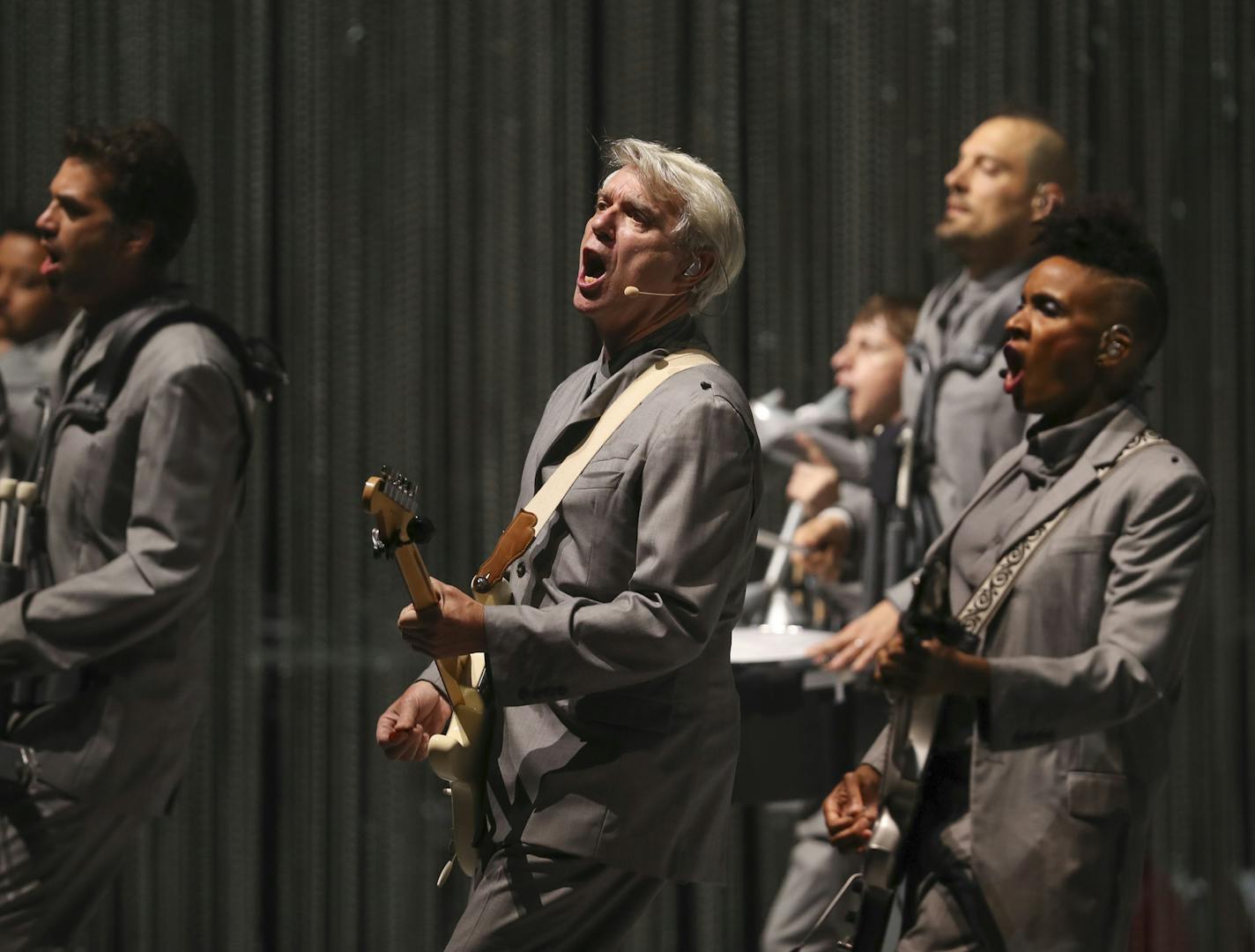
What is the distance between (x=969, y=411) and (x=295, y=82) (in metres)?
2.64

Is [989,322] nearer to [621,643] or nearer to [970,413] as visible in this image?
[970,413]

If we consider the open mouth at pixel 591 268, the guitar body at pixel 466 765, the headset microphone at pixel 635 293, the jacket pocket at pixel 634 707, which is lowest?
the guitar body at pixel 466 765

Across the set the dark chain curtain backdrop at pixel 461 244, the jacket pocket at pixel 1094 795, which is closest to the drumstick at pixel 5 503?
the jacket pocket at pixel 1094 795

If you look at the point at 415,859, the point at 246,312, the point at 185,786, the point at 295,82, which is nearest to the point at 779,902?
the point at 415,859

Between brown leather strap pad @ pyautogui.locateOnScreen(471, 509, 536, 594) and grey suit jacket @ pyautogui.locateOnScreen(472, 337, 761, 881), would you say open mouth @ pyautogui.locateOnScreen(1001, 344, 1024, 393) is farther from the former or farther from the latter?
brown leather strap pad @ pyautogui.locateOnScreen(471, 509, 536, 594)

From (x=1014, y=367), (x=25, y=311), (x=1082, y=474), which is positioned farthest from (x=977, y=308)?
(x=25, y=311)

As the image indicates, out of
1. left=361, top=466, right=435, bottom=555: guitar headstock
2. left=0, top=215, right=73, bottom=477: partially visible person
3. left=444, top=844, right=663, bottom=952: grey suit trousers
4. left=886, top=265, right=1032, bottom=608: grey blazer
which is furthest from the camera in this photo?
left=0, top=215, right=73, bottom=477: partially visible person

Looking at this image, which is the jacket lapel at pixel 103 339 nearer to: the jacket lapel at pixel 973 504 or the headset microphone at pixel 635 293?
the headset microphone at pixel 635 293

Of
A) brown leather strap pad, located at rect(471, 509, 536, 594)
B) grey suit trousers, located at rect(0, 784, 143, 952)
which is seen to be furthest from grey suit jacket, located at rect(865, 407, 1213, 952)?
grey suit trousers, located at rect(0, 784, 143, 952)

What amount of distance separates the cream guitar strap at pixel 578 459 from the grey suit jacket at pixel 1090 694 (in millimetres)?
660

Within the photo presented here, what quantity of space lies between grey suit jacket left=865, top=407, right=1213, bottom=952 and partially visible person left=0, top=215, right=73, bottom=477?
2541 millimetres

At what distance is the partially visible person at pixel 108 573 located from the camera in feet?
11.0

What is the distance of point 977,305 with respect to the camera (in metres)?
4.41

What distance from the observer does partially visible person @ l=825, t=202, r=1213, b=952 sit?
300cm
